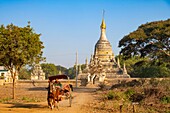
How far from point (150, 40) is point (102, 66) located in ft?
100

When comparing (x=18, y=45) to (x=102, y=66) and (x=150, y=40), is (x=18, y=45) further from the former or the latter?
(x=102, y=66)

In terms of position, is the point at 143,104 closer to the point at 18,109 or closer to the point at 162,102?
the point at 162,102

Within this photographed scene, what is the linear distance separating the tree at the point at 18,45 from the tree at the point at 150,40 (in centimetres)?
1210

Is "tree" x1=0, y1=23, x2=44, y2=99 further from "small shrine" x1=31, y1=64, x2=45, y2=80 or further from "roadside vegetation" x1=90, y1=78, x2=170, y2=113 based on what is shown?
"small shrine" x1=31, y1=64, x2=45, y2=80

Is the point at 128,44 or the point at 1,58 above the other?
the point at 128,44

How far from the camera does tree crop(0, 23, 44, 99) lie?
24.9 metres

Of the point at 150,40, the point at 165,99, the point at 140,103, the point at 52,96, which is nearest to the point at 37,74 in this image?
the point at 150,40

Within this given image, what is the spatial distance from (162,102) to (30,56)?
40.1 ft

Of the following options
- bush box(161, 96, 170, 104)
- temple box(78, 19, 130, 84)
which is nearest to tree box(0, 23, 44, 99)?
bush box(161, 96, 170, 104)

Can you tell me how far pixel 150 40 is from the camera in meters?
33.3

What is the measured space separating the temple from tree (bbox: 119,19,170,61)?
74.4 feet

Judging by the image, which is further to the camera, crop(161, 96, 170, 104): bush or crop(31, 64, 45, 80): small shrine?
crop(31, 64, 45, 80): small shrine

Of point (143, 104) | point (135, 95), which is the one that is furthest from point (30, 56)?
point (143, 104)

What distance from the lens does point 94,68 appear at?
58.7m
